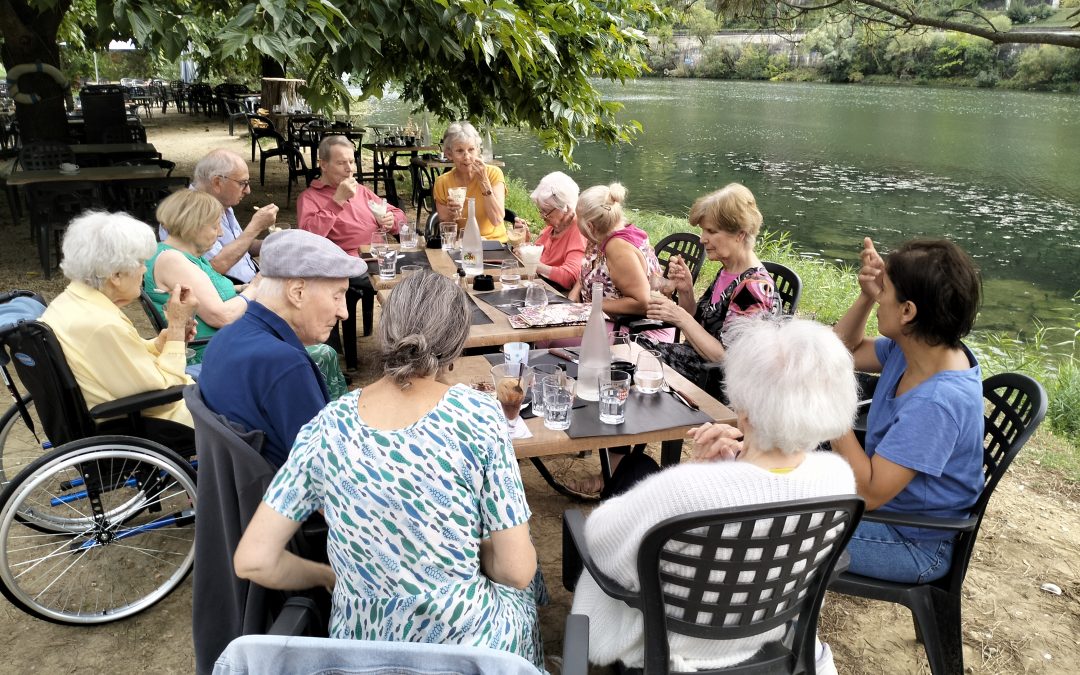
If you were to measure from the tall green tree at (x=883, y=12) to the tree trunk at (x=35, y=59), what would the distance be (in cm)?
692

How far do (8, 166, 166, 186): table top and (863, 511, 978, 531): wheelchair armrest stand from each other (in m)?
6.55

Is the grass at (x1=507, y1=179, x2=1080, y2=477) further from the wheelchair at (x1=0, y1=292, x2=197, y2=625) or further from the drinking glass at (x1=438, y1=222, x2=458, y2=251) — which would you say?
the wheelchair at (x1=0, y1=292, x2=197, y2=625)

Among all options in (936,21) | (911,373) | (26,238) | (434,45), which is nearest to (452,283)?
(911,373)

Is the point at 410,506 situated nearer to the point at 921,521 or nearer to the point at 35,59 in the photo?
the point at 921,521

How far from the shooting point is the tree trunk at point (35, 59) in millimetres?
7332

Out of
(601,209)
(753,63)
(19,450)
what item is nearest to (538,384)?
(601,209)

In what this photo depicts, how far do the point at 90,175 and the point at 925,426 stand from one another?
6.79 meters

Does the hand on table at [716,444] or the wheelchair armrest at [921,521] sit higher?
the hand on table at [716,444]

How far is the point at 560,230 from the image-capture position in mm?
4070

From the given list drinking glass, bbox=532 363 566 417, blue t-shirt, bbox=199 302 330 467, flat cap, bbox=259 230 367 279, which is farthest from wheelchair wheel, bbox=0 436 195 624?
drinking glass, bbox=532 363 566 417

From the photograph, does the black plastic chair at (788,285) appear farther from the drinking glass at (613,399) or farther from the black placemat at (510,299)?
the drinking glass at (613,399)

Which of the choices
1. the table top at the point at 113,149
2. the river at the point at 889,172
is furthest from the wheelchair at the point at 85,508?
the river at the point at 889,172

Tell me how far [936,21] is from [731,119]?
22.9m

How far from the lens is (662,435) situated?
2068 mm
